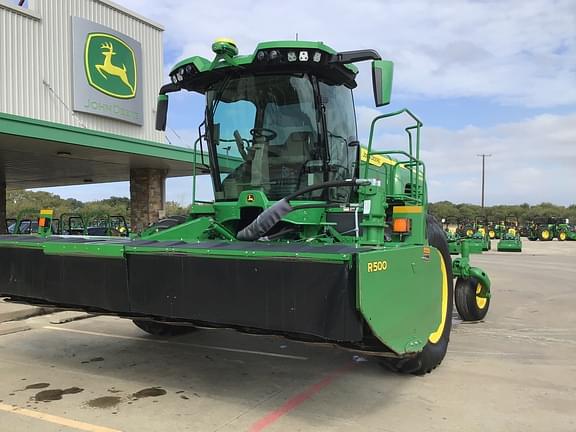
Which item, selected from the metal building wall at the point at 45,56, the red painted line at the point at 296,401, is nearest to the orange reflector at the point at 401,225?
the red painted line at the point at 296,401

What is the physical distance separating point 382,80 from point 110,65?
13.5m

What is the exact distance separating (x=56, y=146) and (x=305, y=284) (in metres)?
11.9

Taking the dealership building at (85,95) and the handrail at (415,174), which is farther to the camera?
the dealership building at (85,95)

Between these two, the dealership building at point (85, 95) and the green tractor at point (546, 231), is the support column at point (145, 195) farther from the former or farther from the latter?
the green tractor at point (546, 231)

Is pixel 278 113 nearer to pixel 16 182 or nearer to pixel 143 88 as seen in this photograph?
pixel 143 88

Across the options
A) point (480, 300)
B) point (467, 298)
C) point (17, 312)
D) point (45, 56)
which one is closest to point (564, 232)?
point (480, 300)

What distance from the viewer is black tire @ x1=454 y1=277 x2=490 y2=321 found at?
787cm

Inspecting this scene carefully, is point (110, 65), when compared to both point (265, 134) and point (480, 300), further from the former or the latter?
point (480, 300)

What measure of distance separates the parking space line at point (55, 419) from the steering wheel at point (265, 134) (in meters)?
2.92

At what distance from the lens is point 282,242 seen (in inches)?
175

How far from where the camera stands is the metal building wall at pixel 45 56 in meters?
13.9

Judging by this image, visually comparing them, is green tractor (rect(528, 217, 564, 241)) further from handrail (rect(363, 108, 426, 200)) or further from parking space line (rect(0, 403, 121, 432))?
parking space line (rect(0, 403, 121, 432))

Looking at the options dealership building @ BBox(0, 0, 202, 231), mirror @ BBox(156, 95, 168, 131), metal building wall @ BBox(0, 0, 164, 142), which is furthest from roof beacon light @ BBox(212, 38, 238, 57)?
metal building wall @ BBox(0, 0, 164, 142)

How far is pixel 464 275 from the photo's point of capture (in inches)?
303
